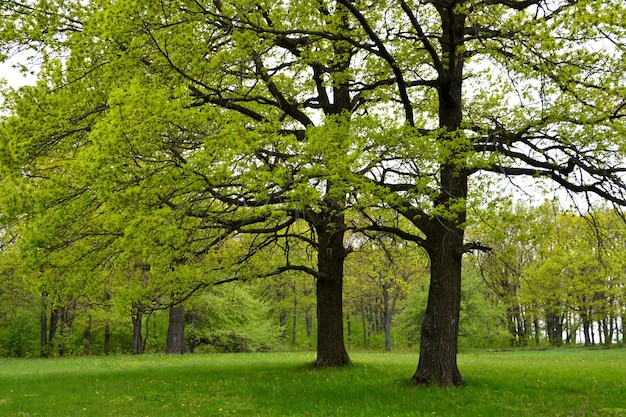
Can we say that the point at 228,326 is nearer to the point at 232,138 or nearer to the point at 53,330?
the point at 53,330

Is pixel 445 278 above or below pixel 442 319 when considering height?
above

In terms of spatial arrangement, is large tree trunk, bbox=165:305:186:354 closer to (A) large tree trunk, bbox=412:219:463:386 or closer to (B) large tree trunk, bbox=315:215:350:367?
(B) large tree trunk, bbox=315:215:350:367

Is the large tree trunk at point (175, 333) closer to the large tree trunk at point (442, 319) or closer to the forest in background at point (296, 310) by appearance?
the forest in background at point (296, 310)

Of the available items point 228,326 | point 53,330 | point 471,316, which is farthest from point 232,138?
point 53,330

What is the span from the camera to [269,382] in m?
11.4

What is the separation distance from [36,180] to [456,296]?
896 centimetres

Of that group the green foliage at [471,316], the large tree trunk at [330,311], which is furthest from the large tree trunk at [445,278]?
the green foliage at [471,316]

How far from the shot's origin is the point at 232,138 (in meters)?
7.38

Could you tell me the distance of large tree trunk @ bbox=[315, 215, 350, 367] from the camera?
44.6 feet

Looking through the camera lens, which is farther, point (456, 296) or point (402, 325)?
point (402, 325)

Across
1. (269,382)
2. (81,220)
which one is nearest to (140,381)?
(269,382)

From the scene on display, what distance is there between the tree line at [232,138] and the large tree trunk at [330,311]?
2170 millimetres

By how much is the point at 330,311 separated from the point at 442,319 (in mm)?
3870

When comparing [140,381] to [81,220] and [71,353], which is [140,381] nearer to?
[81,220]
